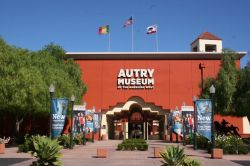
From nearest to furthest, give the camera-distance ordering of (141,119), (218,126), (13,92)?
1. (13,92)
2. (218,126)
3. (141,119)

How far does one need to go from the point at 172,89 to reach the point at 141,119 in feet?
21.9

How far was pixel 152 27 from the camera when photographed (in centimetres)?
5869

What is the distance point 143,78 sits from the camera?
188 feet

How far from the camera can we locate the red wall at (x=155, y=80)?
57.2 meters

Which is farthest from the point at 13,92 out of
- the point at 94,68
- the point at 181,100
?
the point at 181,100

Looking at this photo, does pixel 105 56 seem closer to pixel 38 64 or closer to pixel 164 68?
pixel 164 68

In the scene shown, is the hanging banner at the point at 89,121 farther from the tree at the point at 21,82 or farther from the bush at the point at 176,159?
the bush at the point at 176,159

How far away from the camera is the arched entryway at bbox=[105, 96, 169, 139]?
5797 centimetres

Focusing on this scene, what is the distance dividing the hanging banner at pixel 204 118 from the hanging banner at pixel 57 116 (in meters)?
8.53

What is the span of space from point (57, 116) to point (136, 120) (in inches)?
1369

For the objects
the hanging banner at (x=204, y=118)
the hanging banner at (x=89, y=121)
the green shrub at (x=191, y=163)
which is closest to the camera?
the green shrub at (x=191, y=163)

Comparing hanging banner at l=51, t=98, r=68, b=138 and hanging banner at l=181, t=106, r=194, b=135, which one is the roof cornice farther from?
hanging banner at l=51, t=98, r=68, b=138

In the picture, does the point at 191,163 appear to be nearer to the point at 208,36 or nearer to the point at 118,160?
the point at 118,160

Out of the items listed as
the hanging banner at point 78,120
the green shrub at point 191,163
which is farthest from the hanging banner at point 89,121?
the green shrub at point 191,163
